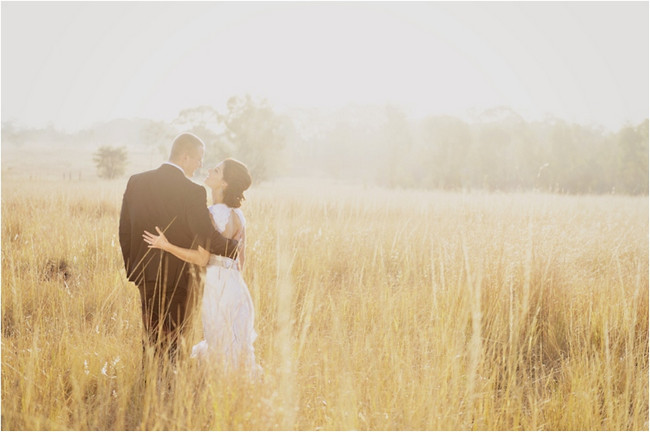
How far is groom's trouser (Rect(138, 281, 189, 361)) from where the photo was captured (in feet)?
11.2

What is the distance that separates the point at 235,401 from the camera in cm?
239

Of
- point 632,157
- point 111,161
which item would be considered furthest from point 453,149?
point 111,161

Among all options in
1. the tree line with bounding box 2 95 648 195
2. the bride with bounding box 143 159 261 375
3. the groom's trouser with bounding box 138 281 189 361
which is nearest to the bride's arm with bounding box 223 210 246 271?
the bride with bounding box 143 159 261 375

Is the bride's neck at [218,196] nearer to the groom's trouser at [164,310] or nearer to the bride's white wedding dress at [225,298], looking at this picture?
the bride's white wedding dress at [225,298]

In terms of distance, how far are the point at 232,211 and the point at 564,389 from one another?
7.91ft

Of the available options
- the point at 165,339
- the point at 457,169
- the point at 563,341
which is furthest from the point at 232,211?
the point at 457,169

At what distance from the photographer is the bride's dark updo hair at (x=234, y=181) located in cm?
346

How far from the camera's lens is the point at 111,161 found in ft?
126

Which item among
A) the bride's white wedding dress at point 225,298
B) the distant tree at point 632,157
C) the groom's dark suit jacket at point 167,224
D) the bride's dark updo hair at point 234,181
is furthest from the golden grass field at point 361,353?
the distant tree at point 632,157

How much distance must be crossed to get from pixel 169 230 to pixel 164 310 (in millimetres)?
559

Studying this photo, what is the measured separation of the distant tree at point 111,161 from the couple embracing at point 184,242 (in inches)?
1442

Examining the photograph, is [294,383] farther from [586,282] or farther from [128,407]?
[586,282]

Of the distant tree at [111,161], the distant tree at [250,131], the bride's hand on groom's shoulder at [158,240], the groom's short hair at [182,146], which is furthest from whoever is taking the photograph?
the distant tree at [111,161]

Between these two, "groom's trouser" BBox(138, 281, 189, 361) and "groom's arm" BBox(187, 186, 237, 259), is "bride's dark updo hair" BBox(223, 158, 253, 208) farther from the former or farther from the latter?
"groom's trouser" BBox(138, 281, 189, 361)
